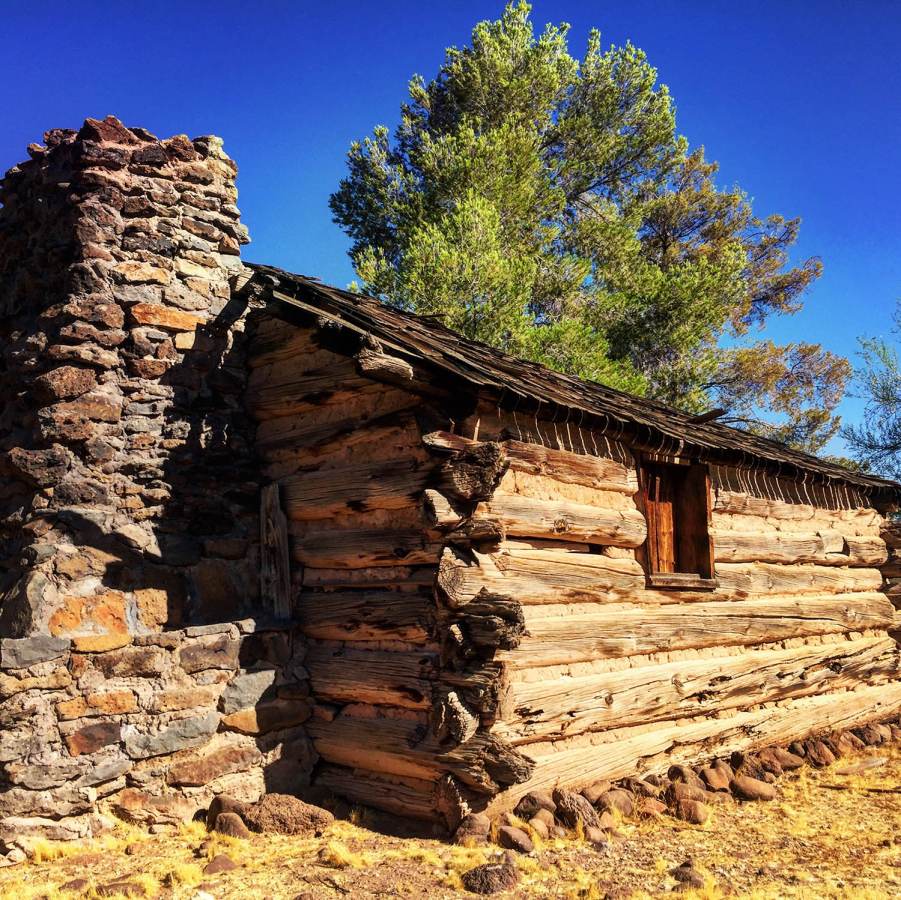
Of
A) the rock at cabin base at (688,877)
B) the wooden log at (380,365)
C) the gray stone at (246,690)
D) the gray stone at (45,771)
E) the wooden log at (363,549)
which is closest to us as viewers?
the rock at cabin base at (688,877)

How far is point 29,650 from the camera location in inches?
212

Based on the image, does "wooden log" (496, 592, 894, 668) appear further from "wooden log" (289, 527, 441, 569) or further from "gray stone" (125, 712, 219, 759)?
"gray stone" (125, 712, 219, 759)

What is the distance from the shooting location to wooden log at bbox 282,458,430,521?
20.3ft

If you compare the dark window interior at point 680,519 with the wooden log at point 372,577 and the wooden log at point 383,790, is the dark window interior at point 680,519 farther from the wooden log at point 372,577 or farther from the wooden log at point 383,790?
the wooden log at point 383,790

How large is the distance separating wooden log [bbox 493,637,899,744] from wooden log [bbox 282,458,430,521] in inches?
63.4

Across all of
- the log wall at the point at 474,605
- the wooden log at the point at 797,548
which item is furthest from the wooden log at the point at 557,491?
the wooden log at the point at 797,548

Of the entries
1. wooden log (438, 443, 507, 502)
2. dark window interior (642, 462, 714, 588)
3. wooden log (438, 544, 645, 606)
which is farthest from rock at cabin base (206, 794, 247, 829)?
dark window interior (642, 462, 714, 588)

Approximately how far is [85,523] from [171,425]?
1.09 metres

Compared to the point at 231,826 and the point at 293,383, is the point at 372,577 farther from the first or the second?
the point at 231,826

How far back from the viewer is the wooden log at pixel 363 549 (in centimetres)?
610

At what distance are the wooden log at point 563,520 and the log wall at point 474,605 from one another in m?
0.02

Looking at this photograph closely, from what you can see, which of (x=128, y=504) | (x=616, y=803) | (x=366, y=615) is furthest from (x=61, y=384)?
(x=616, y=803)

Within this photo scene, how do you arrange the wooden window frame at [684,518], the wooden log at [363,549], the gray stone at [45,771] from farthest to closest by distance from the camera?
the wooden window frame at [684,518]
the wooden log at [363,549]
the gray stone at [45,771]

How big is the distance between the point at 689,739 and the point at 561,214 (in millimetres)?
14846
